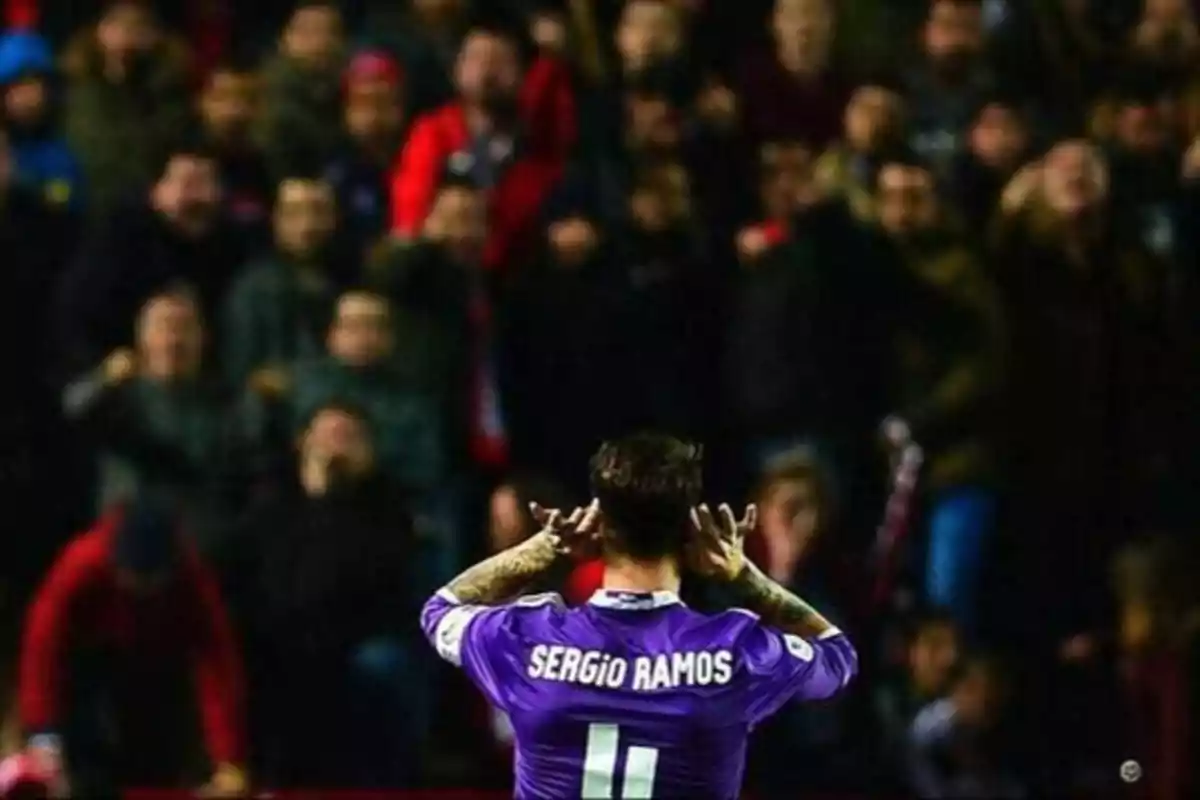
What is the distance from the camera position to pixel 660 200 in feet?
31.9

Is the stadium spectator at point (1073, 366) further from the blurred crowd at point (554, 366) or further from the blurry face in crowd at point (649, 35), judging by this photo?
the blurry face in crowd at point (649, 35)

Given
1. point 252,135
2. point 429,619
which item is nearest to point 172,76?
point 252,135

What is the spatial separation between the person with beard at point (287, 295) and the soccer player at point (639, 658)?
15.2 ft

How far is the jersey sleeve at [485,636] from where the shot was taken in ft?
15.9

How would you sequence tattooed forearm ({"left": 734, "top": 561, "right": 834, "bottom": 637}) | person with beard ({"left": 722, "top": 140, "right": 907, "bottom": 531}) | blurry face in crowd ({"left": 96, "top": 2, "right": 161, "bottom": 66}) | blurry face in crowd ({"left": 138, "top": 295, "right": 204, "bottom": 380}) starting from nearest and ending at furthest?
tattooed forearm ({"left": 734, "top": 561, "right": 834, "bottom": 637})
blurry face in crowd ({"left": 138, "top": 295, "right": 204, "bottom": 380})
person with beard ({"left": 722, "top": 140, "right": 907, "bottom": 531})
blurry face in crowd ({"left": 96, "top": 2, "right": 161, "bottom": 66})

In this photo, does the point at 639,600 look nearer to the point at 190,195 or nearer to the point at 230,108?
the point at 190,195

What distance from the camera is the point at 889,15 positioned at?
10.4 metres

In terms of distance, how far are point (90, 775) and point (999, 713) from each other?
10.7 ft

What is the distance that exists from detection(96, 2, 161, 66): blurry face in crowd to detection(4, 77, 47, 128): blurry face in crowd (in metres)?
0.29

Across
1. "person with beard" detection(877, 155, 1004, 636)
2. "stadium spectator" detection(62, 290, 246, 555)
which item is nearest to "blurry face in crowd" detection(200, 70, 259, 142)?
"stadium spectator" detection(62, 290, 246, 555)

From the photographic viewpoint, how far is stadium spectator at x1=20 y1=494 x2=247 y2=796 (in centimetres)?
909

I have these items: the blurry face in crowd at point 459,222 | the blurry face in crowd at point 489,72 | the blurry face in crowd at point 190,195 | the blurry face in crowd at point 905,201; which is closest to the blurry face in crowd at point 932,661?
the blurry face in crowd at point 905,201

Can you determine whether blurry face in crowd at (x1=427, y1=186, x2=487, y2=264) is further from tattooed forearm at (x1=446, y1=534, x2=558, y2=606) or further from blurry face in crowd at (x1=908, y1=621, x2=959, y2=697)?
tattooed forearm at (x1=446, y1=534, x2=558, y2=606)

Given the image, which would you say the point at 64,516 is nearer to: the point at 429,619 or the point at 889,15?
the point at 889,15
